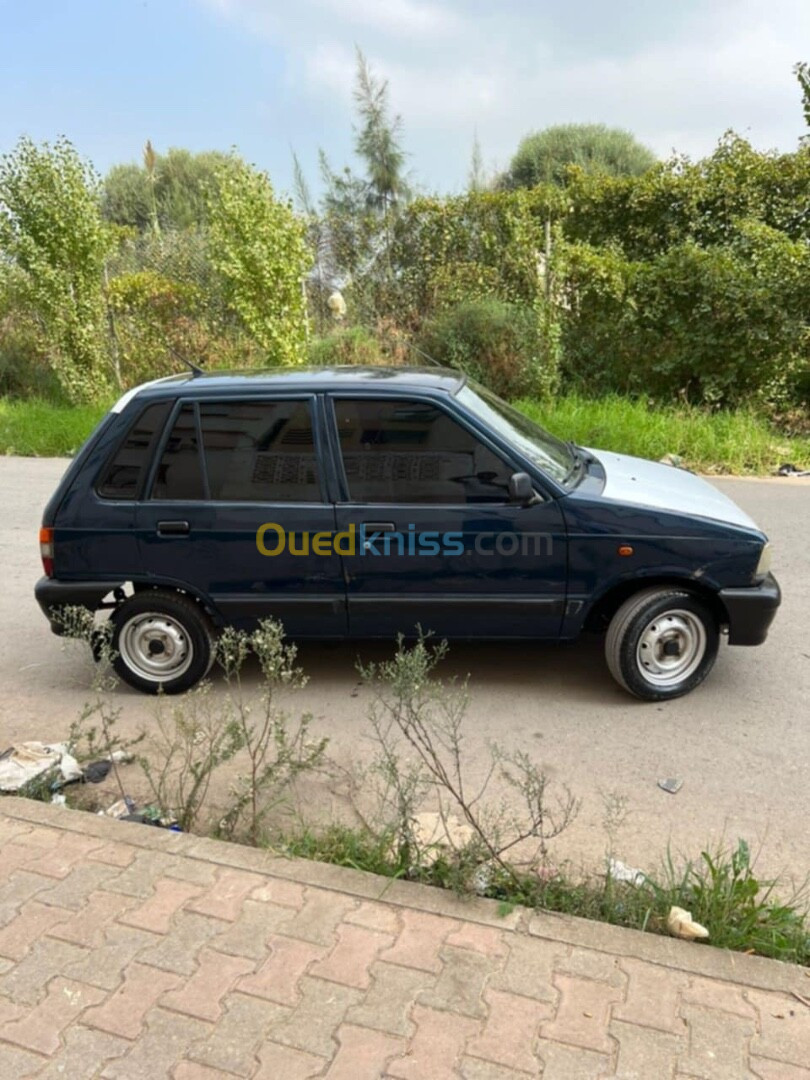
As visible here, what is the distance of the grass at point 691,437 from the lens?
8961 millimetres

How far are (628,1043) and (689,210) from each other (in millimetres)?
11322

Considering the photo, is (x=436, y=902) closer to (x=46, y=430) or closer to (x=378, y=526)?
(x=378, y=526)

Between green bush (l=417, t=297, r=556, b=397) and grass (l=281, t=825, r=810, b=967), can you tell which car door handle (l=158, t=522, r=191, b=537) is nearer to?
grass (l=281, t=825, r=810, b=967)

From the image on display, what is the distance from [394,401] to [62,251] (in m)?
9.97

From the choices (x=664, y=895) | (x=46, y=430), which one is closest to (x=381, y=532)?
(x=664, y=895)

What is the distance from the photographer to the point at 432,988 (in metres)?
2.23

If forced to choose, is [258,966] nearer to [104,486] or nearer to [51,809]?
[51,809]

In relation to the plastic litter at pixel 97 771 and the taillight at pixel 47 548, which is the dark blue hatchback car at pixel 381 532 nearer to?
the taillight at pixel 47 548

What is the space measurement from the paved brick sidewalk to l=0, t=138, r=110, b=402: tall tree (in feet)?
36.2

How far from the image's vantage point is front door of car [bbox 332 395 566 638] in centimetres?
381

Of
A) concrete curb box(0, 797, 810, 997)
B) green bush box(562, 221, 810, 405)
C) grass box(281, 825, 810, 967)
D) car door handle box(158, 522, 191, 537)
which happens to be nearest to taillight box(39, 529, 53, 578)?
car door handle box(158, 522, 191, 537)

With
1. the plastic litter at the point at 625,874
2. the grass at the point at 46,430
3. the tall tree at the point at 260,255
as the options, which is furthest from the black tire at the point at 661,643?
the grass at the point at 46,430

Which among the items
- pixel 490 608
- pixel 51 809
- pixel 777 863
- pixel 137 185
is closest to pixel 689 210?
pixel 490 608

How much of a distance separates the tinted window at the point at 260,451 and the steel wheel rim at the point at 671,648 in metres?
1.85
